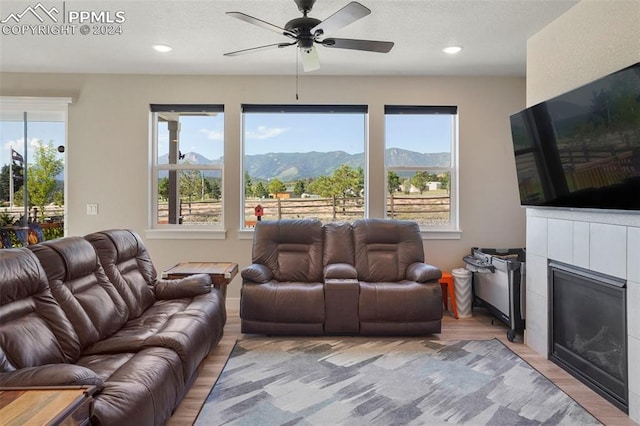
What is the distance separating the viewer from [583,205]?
7.88 feet

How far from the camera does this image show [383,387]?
96.5 inches

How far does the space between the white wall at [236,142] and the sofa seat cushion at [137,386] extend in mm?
2326

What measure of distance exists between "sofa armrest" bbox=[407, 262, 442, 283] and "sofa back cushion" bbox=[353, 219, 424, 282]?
0.17 metres

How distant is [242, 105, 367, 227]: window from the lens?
4.41 meters

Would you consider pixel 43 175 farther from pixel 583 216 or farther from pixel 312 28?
pixel 583 216

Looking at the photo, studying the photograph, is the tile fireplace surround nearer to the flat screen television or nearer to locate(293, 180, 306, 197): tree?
the flat screen television

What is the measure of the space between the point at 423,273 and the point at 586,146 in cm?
169

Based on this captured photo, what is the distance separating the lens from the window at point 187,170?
4359 mm

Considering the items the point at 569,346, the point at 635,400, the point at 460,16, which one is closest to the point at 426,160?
the point at 460,16

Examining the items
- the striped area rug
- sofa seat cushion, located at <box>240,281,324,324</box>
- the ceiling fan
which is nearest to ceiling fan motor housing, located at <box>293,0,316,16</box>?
the ceiling fan

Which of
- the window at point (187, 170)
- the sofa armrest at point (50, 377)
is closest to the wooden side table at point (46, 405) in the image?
the sofa armrest at point (50, 377)

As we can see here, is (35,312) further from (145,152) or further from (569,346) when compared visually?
(569,346)

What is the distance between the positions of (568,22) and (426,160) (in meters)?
1.99

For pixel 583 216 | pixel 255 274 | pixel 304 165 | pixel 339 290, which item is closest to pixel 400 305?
pixel 339 290
